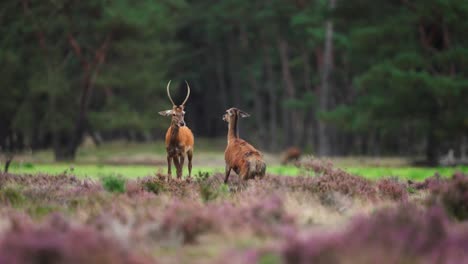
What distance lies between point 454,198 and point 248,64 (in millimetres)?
57494

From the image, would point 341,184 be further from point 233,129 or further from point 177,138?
point 177,138

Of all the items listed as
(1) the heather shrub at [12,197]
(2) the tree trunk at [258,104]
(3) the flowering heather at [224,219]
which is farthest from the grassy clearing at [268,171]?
(2) the tree trunk at [258,104]

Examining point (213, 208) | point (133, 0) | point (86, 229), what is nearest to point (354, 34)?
point (133, 0)

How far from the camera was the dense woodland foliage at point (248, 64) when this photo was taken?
118 ft

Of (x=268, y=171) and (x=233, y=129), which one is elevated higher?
(x=233, y=129)

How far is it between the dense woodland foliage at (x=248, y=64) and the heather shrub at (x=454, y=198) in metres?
20.7

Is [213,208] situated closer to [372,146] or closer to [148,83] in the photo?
[148,83]

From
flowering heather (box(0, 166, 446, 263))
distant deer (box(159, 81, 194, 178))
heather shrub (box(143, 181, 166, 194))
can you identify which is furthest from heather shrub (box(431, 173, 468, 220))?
distant deer (box(159, 81, 194, 178))

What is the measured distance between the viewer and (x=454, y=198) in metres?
12.3

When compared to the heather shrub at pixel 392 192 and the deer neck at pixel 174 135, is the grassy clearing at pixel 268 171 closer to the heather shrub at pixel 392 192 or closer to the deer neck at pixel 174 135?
the deer neck at pixel 174 135

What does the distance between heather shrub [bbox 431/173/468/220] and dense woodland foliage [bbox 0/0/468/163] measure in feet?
68.0

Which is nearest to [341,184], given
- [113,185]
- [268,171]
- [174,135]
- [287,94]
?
[113,185]

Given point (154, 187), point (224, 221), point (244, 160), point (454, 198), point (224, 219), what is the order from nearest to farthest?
point (224, 221) → point (224, 219) → point (454, 198) → point (154, 187) → point (244, 160)

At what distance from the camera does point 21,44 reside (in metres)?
46.7
